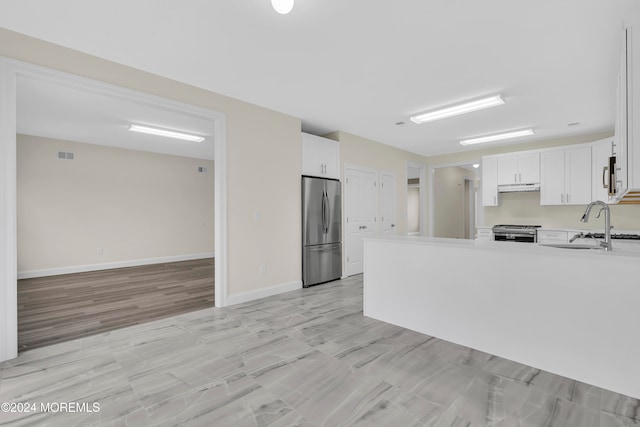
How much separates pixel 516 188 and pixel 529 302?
4.45 metres

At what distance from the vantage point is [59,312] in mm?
3625

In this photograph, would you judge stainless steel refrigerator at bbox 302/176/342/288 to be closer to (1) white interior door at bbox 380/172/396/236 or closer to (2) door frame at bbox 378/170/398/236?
(2) door frame at bbox 378/170/398/236

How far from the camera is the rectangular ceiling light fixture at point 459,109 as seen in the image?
3834 millimetres

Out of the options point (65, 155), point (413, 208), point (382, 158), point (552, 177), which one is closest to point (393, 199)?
point (382, 158)

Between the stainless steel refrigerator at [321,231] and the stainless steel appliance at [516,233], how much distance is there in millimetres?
3264

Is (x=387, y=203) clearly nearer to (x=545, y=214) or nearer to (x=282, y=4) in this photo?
(x=545, y=214)

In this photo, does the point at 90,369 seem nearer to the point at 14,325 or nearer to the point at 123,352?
the point at 123,352

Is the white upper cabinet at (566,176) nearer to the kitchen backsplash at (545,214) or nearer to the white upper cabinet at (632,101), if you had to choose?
the kitchen backsplash at (545,214)

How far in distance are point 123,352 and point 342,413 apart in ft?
6.70

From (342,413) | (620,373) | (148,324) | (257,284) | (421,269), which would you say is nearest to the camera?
(342,413)

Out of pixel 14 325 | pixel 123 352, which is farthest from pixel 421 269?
pixel 14 325

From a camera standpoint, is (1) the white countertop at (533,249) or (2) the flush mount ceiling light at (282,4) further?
(1) the white countertop at (533,249)

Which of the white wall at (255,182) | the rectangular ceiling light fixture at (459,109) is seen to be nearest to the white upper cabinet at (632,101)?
the rectangular ceiling light fixture at (459,109)

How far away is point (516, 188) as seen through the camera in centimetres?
594
